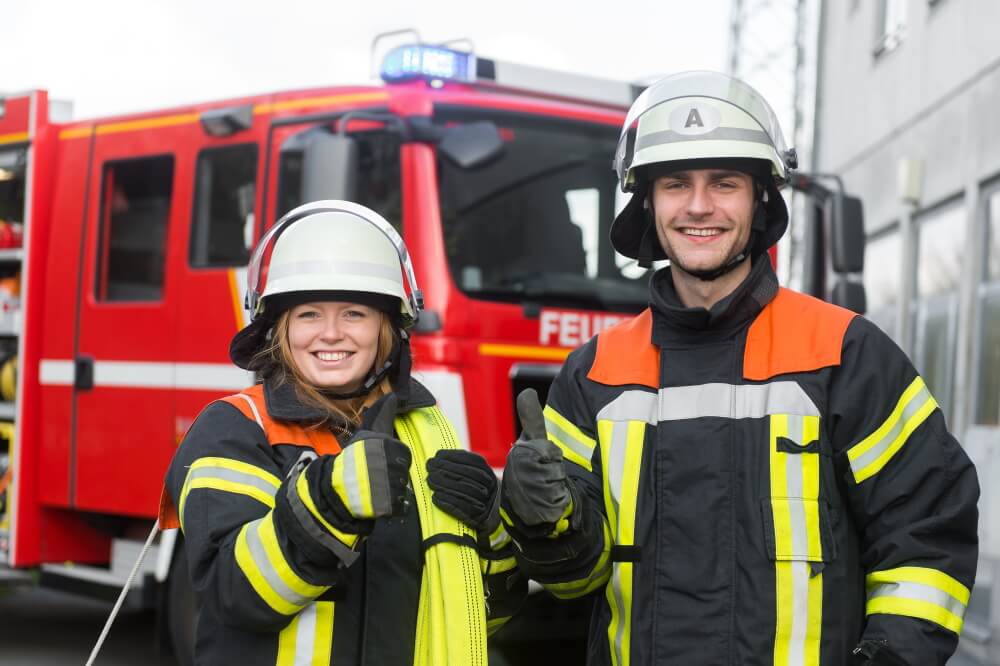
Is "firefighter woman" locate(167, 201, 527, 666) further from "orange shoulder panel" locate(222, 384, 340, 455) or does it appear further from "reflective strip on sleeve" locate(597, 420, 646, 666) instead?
"reflective strip on sleeve" locate(597, 420, 646, 666)

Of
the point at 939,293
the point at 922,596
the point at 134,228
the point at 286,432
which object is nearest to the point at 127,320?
the point at 134,228

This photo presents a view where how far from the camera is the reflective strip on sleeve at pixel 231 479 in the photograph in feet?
8.39

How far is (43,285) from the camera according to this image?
6.55m

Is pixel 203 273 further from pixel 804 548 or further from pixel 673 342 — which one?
pixel 804 548

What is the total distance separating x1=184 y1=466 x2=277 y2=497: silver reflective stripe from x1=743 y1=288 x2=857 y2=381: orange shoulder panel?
963 mm

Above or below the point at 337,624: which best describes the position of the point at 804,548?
above

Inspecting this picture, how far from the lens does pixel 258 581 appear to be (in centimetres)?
242

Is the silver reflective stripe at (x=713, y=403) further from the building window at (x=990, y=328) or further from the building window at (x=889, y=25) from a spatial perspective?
the building window at (x=889, y=25)

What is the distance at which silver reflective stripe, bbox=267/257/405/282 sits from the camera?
111 inches

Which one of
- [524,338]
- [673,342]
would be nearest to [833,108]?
[524,338]

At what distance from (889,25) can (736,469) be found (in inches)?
481

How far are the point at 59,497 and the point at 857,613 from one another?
4.74 meters

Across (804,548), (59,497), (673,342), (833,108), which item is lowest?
(59,497)

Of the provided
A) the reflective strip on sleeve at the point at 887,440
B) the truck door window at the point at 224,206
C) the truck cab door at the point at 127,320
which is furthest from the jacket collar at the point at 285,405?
the truck cab door at the point at 127,320
